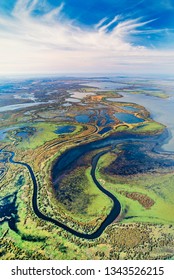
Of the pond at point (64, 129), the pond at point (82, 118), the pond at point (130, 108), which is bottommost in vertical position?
the pond at point (64, 129)

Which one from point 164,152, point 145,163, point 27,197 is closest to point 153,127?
point 164,152

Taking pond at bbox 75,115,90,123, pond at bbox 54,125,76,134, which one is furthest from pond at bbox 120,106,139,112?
pond at bbox 54,125,76,134

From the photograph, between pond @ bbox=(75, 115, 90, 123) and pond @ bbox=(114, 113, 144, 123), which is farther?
pond @ bbox=(75, 115, 90, 123)

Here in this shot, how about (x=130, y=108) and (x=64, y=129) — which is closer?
(x=64, y=129)

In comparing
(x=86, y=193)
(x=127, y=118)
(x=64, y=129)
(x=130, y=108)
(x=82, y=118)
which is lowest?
(x=86, y=193)

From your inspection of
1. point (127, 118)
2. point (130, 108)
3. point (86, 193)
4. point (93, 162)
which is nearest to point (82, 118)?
point (127, 118)

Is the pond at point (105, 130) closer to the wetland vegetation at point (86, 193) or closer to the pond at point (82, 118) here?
the wetland vegetation at point (86, 193)

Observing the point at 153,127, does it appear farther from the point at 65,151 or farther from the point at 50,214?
the point at 50,214

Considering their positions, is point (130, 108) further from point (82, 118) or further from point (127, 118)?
point (82, 118)

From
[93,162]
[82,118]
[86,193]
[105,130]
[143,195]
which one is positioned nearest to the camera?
[143,195]

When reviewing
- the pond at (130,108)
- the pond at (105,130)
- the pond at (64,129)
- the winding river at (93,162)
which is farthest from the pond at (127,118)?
the pond at (64,129)

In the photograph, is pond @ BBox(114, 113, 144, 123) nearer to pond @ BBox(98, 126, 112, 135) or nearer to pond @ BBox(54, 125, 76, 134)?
pond @ BBox(98, 126, 112, 135)
